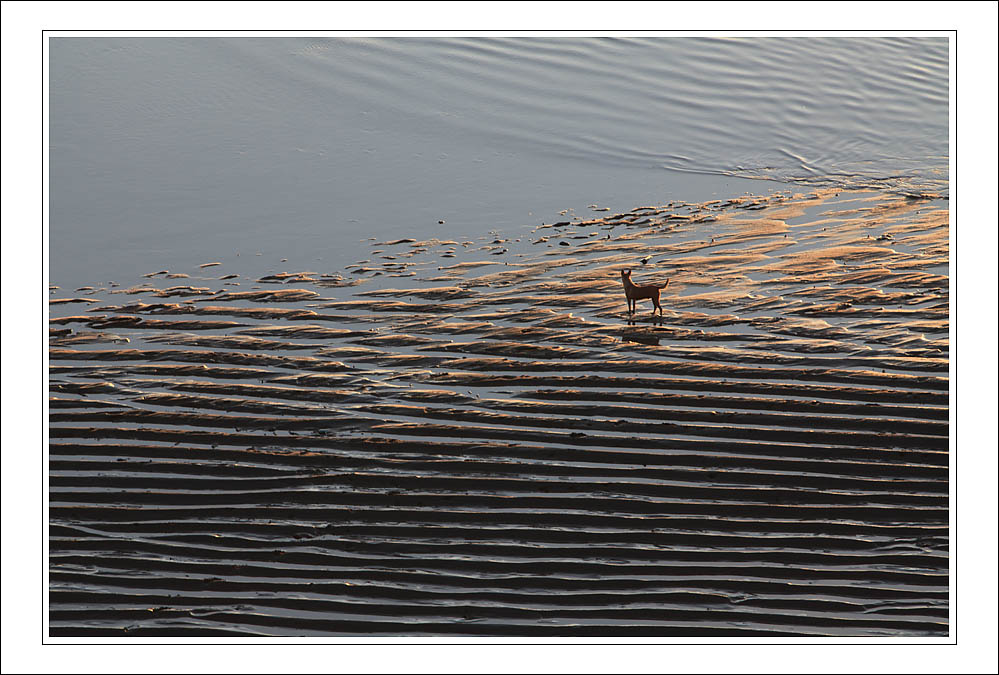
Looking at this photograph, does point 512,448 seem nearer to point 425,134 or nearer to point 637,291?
point 637,291

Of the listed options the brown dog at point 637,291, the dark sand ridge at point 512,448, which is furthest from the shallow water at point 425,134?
the brown dog at point 637,291

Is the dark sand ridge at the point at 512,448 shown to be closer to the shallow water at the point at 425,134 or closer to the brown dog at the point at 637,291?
the brown dog at the point at 637,291

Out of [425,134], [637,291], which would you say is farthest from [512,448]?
[425,134]

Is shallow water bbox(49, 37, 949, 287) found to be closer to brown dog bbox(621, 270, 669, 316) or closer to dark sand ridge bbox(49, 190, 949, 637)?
dark sand ridge bbox(49, 190, 949, 637)

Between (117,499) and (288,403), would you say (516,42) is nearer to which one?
(288,403)

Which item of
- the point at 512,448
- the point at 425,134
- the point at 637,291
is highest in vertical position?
the point at 425,134

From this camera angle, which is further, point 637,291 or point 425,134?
point 425,134

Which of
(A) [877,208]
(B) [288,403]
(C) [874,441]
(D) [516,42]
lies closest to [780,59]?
(D) [516,42]
